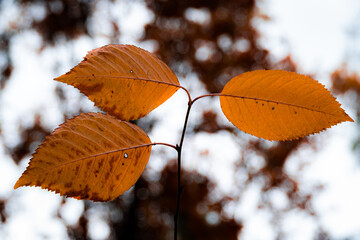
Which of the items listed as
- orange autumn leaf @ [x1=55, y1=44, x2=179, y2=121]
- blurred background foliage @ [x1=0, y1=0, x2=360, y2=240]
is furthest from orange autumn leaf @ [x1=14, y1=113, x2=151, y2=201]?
blurred background foliage @ [x1=0, y1=0, x2=360, y2=240]

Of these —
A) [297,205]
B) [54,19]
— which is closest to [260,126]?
[54,19]

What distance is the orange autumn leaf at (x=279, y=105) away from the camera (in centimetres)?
25

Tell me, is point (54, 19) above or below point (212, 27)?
below

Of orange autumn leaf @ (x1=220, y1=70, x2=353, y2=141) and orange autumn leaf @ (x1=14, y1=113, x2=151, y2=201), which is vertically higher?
orange autumn leaf @ (x1=220, y1=70, x2=353, y2=141)

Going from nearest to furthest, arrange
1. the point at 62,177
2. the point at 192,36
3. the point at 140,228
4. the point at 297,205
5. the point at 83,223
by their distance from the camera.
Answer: the point at 62,177
the point at 83,223
the point at 192,36
the point at 140,228
the point at 297,205

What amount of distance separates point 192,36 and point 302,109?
365cm

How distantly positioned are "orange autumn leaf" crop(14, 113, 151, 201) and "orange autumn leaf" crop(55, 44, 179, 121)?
3 cm

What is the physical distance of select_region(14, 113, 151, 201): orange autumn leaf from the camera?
223 mm

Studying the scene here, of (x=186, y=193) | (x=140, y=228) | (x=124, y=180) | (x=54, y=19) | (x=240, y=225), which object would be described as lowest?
(x=140, y=228)

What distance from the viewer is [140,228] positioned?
13.5 feet

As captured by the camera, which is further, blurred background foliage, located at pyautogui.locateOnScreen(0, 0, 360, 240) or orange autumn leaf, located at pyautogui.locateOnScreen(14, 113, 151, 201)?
blurred background foliage, located at pyautogui.locateOnScreen(0, 0, 360, 240)

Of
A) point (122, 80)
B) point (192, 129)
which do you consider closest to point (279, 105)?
point (122, 80)

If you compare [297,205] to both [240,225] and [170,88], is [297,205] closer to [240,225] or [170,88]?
[240,225]

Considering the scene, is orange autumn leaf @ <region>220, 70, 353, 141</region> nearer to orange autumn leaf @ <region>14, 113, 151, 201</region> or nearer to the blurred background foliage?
orange autumn leaf @ <region>14, 113, 151, 201</region>
